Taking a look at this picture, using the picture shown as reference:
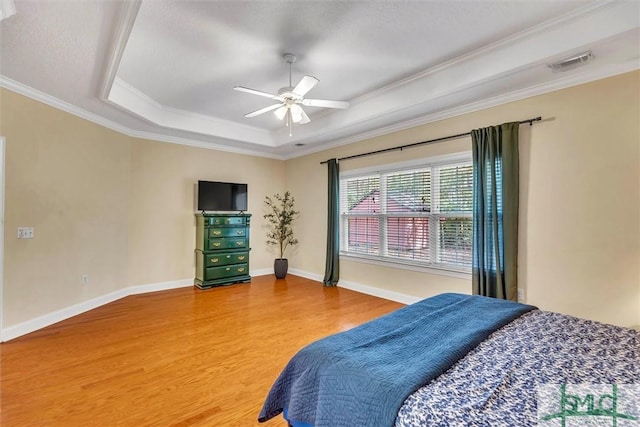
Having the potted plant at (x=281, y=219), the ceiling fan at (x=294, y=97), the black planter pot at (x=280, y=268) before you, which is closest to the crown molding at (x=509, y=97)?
the ceiling fan at (x=294, y=97)

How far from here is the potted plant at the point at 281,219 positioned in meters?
6.38

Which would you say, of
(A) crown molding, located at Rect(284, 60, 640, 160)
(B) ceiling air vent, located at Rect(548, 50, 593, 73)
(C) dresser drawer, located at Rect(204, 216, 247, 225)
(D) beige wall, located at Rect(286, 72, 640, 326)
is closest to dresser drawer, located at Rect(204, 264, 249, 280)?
(C) dresser drawer, located at Rect(204, 216, 247, 225)

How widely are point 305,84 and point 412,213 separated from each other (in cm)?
245

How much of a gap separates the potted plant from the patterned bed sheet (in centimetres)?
496

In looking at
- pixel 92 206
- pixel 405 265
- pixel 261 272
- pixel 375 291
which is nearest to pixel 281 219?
pixel 261 272

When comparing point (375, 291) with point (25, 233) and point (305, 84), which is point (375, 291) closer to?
point (305, 84)

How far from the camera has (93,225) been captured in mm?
4148

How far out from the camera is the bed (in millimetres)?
1012

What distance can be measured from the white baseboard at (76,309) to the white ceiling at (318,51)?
251 cm

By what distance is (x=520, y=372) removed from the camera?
4.07 ft

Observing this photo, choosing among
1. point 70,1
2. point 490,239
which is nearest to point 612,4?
point 490,239

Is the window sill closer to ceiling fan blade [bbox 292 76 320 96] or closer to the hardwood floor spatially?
the hardwood floor

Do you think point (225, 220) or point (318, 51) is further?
point (225, 220)

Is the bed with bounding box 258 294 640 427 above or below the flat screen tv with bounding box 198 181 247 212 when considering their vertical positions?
below
